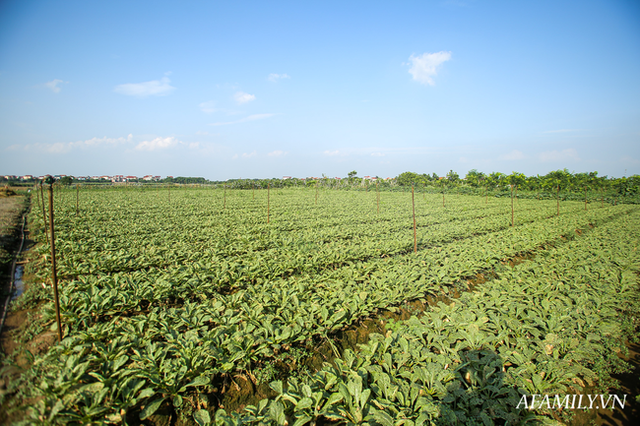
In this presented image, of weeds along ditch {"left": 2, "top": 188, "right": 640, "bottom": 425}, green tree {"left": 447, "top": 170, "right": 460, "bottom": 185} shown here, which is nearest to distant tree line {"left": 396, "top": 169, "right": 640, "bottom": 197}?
green tree {"left": 447, "top": 170, "right": 460, "bottom": 185}

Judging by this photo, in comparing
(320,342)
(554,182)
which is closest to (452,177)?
(554,182)

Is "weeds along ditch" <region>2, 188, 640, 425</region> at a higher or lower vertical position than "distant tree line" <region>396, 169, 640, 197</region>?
lower

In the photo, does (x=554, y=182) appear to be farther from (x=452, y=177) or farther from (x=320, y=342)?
(x=320, y=342)

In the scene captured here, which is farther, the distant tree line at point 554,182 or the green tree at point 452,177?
the green tree at point 452,177

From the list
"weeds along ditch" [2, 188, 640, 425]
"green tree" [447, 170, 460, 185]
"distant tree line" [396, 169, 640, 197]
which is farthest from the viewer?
"green tree" [447, 170, 460, 185]

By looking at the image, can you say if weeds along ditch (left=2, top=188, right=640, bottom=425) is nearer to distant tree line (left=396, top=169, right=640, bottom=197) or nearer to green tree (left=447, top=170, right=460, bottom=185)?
distant tree line (left=396, top=169, right=640, bottom=197)

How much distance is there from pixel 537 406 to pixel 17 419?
4404 millimetres

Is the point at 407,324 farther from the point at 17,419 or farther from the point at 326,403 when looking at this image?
the point at 17,419

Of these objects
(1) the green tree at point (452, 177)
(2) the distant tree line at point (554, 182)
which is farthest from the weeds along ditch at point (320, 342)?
(1) the green tree at point (452, 177)

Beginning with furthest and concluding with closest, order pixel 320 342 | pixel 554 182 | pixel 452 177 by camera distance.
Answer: pixel 452 177 → pixel 554 182 → pixel 320 342

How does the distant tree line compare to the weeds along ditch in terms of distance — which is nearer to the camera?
the weeds along ditch

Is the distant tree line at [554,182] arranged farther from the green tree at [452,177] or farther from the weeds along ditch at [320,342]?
the weeds along ditch at [320,342]

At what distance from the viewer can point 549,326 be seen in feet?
12.2

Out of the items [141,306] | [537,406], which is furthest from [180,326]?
[537,406]
